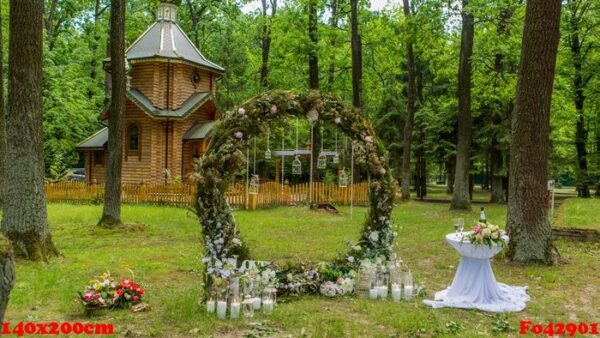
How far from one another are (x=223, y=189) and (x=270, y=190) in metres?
13.6

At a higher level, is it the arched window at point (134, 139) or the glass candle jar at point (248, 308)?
the arched window at point (134, 139)

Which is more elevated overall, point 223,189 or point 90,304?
point 223,189

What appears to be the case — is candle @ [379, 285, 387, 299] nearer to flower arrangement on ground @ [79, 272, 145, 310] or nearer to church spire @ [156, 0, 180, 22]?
flower arrangement on ground @ [79, 272, 145, 310]

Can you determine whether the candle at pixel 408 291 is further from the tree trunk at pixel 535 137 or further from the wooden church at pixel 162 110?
the wooden church at pixel 162 110

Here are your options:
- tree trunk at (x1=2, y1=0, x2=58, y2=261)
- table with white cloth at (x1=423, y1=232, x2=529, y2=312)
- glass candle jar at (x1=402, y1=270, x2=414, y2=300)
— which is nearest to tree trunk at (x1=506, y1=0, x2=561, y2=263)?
table with white cloth at (x1=423, y1=232, x2=529, y2=312)

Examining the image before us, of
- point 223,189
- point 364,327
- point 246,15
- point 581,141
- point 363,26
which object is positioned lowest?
point 364,327

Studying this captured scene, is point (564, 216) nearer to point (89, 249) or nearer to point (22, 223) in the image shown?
point (89, 249)

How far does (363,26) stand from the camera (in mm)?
26859

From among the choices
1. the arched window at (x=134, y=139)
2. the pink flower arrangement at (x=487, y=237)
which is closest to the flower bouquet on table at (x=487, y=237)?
the pink flower arrangement at (x=487, y=237)

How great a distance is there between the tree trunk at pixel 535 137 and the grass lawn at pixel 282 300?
19.3 inches

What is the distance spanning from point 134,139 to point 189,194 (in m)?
7.84

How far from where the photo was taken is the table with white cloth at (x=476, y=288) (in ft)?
21.3

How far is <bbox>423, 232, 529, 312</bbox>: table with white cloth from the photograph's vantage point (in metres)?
6.50

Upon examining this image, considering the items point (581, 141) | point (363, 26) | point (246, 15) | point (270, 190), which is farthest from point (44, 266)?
point (246, 15)
